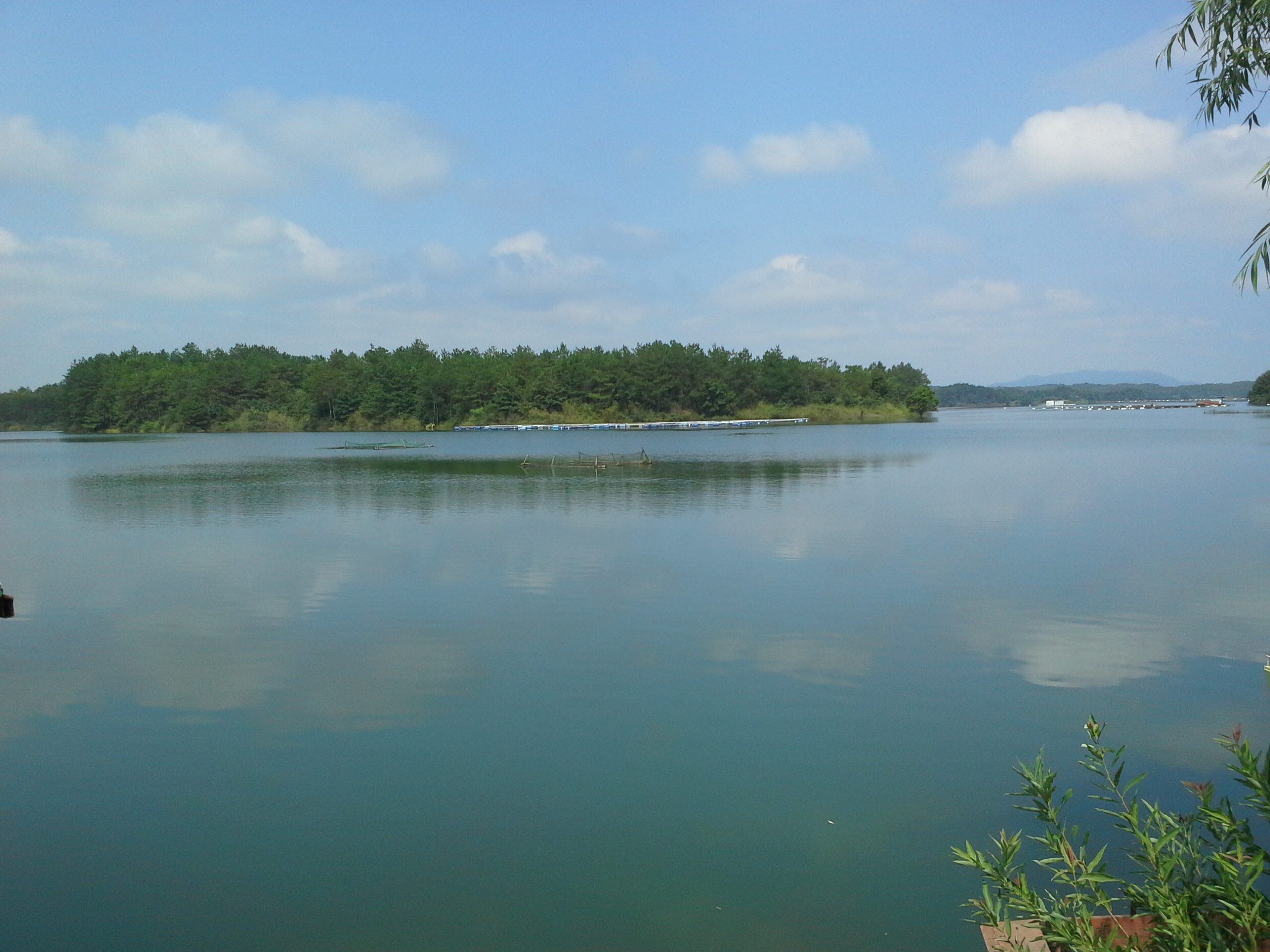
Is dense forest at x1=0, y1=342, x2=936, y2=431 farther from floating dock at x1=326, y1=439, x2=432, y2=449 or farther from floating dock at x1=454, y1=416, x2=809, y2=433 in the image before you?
floating dock at x1=326, y1=439, x2=432, y2=449

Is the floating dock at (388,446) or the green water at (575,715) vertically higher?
the floating dock at (388,446)

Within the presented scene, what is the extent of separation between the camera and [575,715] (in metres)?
8.61

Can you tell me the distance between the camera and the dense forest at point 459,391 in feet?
314

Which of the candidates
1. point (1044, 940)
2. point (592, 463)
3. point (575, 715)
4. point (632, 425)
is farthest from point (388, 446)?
point (1044, 940)

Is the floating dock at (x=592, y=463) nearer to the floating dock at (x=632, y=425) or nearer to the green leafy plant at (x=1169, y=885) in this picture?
the green leafy plant at (x=1169, y=885)

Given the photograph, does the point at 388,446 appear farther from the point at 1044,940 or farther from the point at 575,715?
the point at 1044,940

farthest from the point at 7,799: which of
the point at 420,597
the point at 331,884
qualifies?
the point at 420,597

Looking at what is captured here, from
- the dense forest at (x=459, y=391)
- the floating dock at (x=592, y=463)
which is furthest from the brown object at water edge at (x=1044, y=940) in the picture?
the dense forest at (x=459, y=391)

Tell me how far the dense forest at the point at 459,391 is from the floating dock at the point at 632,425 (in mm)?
1626

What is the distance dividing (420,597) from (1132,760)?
9.39 metres

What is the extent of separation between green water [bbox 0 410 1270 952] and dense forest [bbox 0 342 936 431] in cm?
7542

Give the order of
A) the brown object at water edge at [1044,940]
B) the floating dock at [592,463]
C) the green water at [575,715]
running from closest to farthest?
the brown object at water edge at [1044,940] → the green water at [575,715] → the floating dock at [592,463]

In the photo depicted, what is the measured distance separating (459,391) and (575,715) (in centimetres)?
9063

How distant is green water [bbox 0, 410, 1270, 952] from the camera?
5.62 meters
